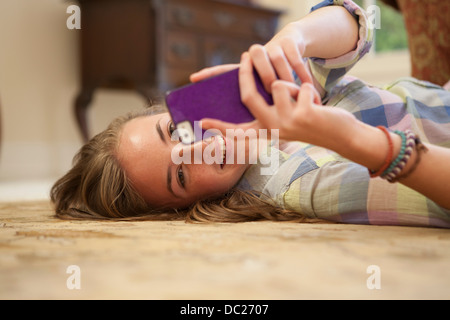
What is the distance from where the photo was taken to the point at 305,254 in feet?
2.00

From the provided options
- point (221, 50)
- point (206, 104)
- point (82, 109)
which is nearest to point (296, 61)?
point (206, 104)

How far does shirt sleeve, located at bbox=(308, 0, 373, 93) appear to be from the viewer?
1012 mm

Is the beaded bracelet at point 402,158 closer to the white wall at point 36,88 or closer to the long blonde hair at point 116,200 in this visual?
the long blonde hair at point 116,200

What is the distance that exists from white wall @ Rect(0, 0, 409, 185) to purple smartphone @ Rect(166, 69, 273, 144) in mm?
2168

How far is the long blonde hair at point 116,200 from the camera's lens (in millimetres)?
988

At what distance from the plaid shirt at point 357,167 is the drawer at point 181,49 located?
1486 millimetres

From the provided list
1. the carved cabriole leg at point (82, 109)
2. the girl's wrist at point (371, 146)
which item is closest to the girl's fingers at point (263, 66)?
the girl's wrist at point (371, 146)

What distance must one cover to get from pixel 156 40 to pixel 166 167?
153 centimetres

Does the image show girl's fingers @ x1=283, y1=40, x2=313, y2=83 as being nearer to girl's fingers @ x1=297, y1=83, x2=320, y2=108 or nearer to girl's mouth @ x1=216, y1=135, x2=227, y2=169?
girl's fingers @ x1=297, y1=83, x2=320, y2=108

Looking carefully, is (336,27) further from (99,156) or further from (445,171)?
(99,156)

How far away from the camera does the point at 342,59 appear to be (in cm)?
101

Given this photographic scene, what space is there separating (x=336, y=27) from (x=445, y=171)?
1.29 ft
